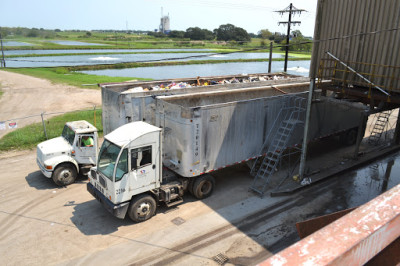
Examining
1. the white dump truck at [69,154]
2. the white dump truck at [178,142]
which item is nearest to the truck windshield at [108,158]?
the white dump truck at [178,142]

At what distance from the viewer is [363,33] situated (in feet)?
40.9

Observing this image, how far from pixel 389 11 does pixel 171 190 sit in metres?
10.4

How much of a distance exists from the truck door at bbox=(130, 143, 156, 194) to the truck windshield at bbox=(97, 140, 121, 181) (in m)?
0.59

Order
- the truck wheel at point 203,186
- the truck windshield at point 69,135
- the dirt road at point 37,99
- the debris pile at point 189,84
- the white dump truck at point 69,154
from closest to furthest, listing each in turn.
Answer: the truck wheel at point 203,186 < the white dump truck at point 69,154 < the truck windshield at point 69,135 < the debris pile at point 189,84 < the dirt road at point 37,99

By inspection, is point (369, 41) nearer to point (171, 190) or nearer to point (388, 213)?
point (171, 190)

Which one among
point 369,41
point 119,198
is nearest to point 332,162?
point 369,41

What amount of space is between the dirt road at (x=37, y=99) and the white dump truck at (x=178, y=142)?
1205 cm

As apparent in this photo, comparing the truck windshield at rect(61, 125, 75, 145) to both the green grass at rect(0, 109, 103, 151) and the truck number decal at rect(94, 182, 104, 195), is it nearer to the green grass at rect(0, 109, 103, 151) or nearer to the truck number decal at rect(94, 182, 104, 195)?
the truck number decal at rect(94, 182, 104, 195)

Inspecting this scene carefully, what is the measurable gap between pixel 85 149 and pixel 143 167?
4.32 metres

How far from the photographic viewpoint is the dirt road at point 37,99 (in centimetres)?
2475

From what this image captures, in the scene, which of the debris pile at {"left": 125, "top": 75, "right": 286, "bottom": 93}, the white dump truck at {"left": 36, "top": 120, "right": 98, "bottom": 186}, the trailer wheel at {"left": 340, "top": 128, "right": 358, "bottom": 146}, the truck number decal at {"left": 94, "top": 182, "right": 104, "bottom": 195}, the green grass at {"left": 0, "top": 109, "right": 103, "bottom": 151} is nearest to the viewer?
the truck number decal at {"left": 94, "top": 182, "right": 104, "bottom": 195}

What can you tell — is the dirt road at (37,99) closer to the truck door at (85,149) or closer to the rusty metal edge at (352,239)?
the truck door at (85,149)

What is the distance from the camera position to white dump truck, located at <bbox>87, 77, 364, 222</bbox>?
10.2 meters

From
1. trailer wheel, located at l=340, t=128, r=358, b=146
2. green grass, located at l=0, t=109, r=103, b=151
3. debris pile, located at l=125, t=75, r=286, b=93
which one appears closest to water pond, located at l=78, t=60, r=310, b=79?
green grass, located at l=0, t=109, r=103, b=151
